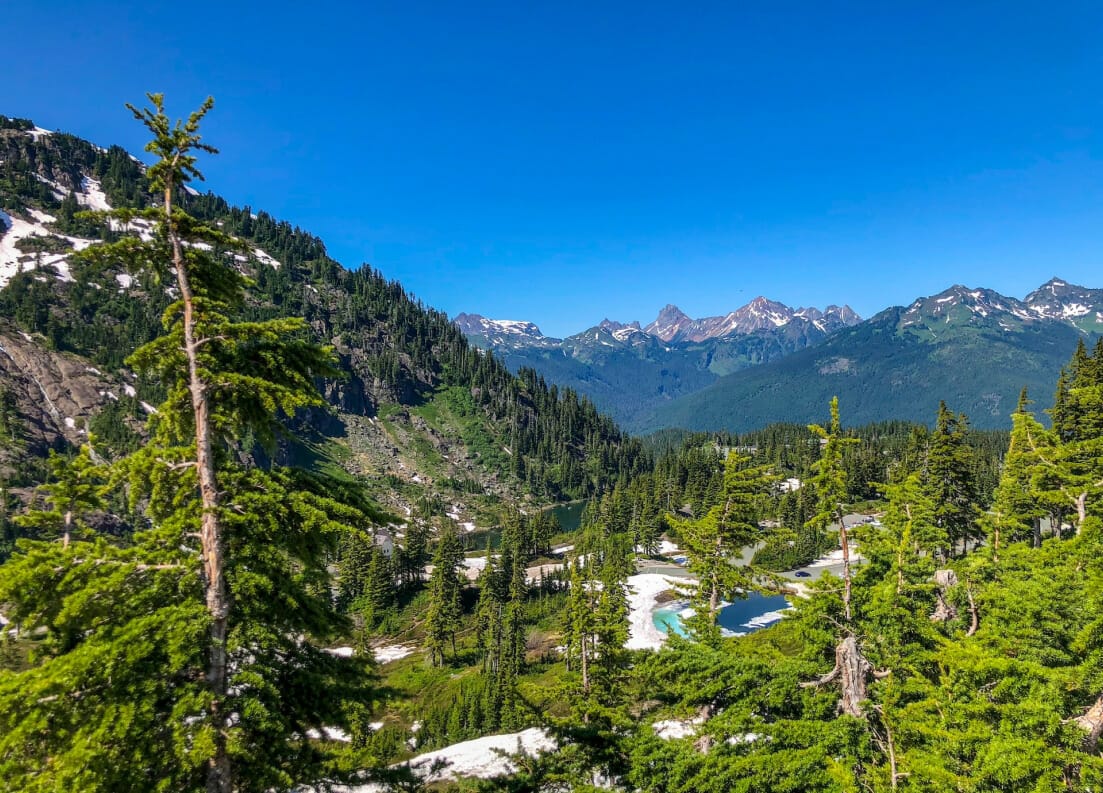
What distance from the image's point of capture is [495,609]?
216 feet

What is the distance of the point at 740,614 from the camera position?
65688mm

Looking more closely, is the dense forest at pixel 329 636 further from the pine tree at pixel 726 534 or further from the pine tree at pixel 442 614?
the pine tree at pixel 442 614

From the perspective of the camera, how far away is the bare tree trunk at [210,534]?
24.4 ft

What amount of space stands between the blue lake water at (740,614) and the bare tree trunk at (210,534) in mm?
58430

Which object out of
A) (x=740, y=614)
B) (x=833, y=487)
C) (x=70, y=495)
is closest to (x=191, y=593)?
(x=70, y=495)

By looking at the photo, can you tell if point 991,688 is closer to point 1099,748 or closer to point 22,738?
point 1099,748

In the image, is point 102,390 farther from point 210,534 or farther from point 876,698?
point 876,698

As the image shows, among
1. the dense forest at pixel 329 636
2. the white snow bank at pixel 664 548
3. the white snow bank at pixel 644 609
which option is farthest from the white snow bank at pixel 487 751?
the white snow bank at pixel 664 548

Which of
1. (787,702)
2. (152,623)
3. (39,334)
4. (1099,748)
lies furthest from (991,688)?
(39,334)

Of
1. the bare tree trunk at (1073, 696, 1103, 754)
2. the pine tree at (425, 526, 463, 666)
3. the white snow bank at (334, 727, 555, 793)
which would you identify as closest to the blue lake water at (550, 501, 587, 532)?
the pine tree at (425, 526, 463, 666)

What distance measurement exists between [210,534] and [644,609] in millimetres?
70181

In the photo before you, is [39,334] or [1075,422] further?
[39,334]

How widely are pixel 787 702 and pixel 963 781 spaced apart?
4.03 m

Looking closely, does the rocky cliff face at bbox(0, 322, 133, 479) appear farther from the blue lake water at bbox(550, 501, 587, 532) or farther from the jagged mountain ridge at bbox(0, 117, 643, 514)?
the blue lake water at bbox(550, 501, 587, 532)
